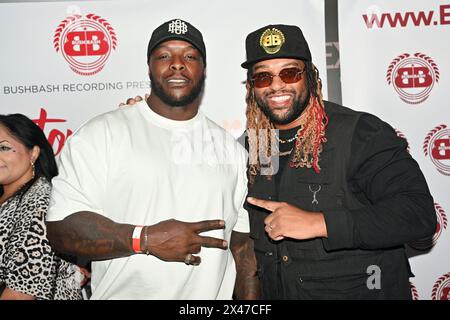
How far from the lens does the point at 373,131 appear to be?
83.0 inches

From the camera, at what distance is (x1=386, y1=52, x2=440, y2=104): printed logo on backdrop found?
314cm

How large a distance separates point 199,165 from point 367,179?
0.80m

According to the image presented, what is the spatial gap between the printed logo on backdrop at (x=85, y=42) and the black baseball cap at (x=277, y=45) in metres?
1.32

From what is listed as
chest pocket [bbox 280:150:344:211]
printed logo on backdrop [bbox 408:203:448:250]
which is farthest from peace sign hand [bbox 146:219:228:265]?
printed logo on backdrop [bbox 408:203:448:250]

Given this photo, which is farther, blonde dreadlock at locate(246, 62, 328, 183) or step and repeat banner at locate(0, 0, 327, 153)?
step and repeat banner at locate(0, 0, 327, 153)

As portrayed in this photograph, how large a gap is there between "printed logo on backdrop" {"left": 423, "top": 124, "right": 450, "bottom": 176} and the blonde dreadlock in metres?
1.15

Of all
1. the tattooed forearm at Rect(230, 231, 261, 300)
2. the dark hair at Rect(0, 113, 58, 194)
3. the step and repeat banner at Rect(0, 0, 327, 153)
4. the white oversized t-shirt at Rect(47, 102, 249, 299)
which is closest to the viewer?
the white oversized t-shirt at Rect(47, 102, 249, 299)

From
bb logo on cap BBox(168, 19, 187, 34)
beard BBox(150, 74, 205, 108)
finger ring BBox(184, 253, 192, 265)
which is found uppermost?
bb logo on cap BBox(168, 19, 187, 34)

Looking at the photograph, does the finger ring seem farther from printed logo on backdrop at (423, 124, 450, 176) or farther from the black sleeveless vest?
printed logo on backdrop at (423, 124, 450, 176)

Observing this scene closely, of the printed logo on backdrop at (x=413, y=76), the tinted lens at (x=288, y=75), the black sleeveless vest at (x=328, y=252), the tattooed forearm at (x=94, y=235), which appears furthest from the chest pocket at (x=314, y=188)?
the printed logo on backdrop at (x=413, y=76)

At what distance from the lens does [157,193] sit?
7.14 feet

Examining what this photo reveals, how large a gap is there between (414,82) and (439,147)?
47 cm

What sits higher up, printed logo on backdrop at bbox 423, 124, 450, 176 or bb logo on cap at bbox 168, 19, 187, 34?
bb logo on cap at bbox 168, 19, 187, 34

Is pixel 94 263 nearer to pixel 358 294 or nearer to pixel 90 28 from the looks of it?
pixel 358 294
